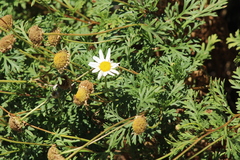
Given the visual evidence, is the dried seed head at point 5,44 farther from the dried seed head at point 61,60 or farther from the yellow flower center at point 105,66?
the yellow flower center at point 105,66

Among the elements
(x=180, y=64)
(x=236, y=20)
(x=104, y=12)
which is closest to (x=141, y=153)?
(x=180, y=64)

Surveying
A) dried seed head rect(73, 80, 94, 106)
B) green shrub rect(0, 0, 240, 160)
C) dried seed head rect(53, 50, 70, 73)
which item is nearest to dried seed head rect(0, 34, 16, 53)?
green shrub rect(0, 0, 240, 160)

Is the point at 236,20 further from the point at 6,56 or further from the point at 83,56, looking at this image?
the point at 6,56

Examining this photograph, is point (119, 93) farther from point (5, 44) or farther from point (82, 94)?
point (5, 44)

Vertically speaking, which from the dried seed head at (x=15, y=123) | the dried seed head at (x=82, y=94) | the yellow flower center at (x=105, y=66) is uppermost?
the yellow flower center at (x=105, y=66)

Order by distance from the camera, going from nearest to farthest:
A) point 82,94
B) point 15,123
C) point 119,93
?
point 82,94 < point 15,123 < point 119,93

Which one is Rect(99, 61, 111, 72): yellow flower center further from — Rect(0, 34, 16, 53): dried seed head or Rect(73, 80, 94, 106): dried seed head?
Rect(0, 34, 16, 53): dried seed head

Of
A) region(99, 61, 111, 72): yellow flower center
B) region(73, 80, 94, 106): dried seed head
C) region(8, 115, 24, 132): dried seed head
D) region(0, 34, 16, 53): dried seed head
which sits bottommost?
region(8, 115, 24, 132): dried seed head

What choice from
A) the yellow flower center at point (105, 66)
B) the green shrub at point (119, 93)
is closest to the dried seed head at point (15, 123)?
the green shrub at point (119, 93)

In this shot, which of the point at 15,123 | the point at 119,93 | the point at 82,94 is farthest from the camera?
the point at 119,93

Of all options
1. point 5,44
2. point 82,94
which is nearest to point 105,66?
point 82,94

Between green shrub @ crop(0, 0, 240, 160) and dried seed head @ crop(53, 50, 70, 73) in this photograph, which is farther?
green shrub @ crop(0, 0, 240, 160)
